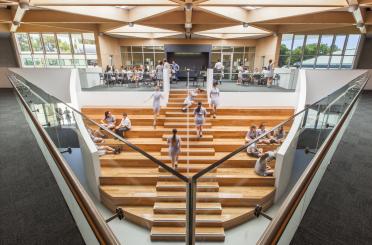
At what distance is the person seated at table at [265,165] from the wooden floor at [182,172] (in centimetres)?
22

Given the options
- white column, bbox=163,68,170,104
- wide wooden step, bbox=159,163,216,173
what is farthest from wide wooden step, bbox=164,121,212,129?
wide wooden step, bbox=159,163,216,173

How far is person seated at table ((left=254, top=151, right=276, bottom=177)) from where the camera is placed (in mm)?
6174

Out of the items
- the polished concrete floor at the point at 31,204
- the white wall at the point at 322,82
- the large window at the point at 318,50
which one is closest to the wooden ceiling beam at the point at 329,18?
the white wall at the point at 322,82

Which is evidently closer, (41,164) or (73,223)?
(73,223)

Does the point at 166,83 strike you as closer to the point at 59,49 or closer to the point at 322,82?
the point at 322,82

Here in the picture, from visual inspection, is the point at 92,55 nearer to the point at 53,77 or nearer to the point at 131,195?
the point at 53,77

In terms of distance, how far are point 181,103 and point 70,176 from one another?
9457 millimetres

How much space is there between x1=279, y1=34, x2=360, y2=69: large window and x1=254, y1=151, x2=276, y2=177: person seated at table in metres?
12.7

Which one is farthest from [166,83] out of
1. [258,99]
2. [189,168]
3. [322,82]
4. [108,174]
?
[322,82]

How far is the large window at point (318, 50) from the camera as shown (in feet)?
52.0

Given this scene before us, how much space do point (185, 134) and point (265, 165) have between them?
12.1 ft

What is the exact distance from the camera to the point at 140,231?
605 centimetres

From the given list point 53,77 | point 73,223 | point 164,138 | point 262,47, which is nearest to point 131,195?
point 164,138

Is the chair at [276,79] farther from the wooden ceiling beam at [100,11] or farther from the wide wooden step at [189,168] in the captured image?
the wooden ceiling beam at [100,11]
